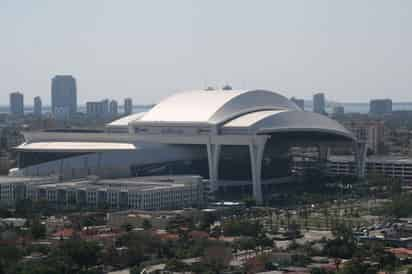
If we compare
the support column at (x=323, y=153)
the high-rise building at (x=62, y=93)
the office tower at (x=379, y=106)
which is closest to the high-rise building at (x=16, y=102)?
the high-rise building at (x=62, y=93)

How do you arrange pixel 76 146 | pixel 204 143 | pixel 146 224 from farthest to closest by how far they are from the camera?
pixel 76 146, pixel 204 143, pixel 146 224

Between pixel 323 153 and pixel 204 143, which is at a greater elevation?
pixel 204 143

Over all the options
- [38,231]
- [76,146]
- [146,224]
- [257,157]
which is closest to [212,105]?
[257,157]

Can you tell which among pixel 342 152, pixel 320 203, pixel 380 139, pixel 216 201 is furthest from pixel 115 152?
pixel 380 139

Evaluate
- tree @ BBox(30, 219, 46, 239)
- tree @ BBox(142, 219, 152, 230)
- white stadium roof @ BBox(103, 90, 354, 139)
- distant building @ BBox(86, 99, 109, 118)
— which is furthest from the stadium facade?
distant building @ BBox(86, 99, 109, 118)

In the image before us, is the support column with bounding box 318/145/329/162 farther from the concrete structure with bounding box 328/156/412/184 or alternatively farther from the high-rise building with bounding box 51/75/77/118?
the high-rise building with bounding box 51/75/77/118

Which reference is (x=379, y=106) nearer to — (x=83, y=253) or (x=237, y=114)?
(x=237, y=114)
